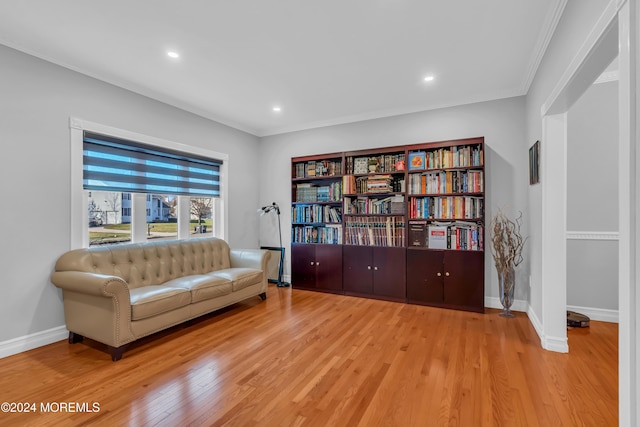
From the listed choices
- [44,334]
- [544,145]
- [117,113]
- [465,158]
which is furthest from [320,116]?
[44,334]

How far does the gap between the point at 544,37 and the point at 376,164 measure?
7.26 ft

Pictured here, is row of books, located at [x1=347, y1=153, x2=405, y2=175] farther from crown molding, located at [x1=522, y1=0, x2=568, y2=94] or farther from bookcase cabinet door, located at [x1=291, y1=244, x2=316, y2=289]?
crown molding, located at [x1=522, y1=0, x2=568, y2=94]

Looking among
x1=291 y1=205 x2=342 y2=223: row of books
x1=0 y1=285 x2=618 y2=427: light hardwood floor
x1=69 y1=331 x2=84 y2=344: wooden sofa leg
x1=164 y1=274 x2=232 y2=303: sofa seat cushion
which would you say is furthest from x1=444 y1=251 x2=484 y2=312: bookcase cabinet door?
x1=69 y1=331 x2=84 y2=344: wooden sofa leg

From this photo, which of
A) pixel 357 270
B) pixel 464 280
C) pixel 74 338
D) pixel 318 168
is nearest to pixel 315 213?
pixel 318 168

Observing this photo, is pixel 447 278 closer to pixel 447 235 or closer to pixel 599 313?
pixel 447 235

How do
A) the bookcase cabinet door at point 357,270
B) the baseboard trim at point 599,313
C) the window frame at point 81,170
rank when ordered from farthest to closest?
1. the bookcase cabinet door at point 357,270
2. the baseboard trim at point 599,313
3. the window frame at point 81,170

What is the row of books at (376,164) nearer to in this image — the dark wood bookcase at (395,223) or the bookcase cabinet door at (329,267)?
the dark wood bookcase at (395,223)

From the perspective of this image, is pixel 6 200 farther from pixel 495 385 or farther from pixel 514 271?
pixel 514 271

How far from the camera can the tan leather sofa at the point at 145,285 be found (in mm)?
2459

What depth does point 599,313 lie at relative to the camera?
3.28m

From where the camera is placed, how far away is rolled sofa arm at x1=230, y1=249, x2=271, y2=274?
13.4 ft

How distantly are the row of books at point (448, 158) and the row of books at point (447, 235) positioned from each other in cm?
73

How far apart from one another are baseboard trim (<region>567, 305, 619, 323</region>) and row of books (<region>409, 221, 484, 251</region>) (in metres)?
1.22

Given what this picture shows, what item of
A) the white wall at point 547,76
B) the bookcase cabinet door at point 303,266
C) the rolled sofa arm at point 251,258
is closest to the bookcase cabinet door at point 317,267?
the bookcase cabinet door at point 303,266
